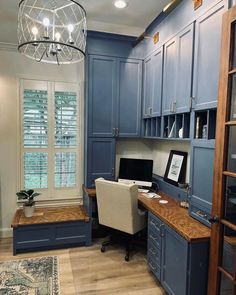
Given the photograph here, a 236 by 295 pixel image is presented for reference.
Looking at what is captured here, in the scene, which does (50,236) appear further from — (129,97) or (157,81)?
(157,81)

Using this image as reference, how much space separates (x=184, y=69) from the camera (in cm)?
244

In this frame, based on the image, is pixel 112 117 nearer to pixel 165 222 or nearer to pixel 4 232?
pixel 165 222

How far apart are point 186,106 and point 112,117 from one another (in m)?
1.39

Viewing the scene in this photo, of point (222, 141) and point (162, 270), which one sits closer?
point (222, 141)

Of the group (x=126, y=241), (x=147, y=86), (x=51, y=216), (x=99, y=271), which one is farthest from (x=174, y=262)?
(x=147, y=86)

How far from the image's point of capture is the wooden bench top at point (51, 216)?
10.3ft

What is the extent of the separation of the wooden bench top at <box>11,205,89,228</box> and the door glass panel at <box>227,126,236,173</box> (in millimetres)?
2187

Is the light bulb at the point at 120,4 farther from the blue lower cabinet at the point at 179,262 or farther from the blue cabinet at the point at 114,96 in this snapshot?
the blue lower cabinet at the point at 179,262

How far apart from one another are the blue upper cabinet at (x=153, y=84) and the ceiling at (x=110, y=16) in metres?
0.55

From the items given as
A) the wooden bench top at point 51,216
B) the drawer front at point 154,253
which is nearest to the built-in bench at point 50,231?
the wooden bench top at point 51,216

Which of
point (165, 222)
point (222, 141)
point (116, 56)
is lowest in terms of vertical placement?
point (165, 222)

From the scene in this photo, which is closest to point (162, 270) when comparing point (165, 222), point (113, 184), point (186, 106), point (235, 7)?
point (165, 222)

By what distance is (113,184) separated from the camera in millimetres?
2789

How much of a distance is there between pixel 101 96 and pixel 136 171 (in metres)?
1.23
